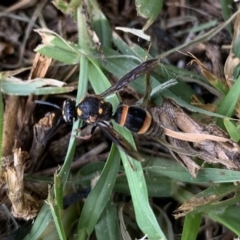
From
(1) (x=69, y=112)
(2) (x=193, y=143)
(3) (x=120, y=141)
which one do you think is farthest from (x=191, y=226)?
(1) (x=69, y=112)

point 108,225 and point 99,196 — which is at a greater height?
point 99,196

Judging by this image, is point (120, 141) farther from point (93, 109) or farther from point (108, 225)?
point (108, 225)

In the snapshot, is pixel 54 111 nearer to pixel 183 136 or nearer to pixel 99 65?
pixel 99 65

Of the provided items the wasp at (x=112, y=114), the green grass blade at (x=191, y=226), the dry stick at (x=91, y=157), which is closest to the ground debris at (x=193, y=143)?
the wasp at (x=112, y=114)

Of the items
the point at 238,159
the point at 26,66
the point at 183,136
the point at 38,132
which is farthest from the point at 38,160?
the point at 238,159

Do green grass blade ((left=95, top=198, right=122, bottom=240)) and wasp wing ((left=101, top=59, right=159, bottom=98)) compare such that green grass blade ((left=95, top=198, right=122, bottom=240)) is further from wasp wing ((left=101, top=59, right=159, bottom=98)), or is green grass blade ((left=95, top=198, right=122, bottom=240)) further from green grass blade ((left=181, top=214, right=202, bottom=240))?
wasp wing ((left=101, top=59, right=159, bottom=98))

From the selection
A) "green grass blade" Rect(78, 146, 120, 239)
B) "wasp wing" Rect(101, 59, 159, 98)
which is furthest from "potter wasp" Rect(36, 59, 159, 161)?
"green grass blade" Rect(78, 146, 120, 239)
